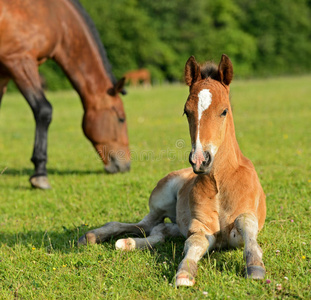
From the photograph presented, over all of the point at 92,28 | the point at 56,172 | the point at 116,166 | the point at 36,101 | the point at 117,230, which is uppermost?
the point at 92,28

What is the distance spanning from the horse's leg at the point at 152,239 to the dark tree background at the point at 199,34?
4438cm

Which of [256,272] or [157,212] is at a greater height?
[256,272]

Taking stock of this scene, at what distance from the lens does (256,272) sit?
3143 millimetres

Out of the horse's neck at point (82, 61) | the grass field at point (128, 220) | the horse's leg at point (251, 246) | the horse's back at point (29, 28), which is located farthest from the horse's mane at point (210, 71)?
the horse's neck at point (82, 61)

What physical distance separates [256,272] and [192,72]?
1705 mm

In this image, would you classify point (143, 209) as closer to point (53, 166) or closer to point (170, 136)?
point (53, 166)

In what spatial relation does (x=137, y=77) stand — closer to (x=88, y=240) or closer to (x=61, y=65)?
(x=61, y=65)

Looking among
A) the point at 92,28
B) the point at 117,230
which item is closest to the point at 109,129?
the point at 92,28

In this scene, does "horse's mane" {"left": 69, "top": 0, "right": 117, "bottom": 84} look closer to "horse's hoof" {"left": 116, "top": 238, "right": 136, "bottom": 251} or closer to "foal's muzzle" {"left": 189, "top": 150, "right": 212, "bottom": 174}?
"horse's hoof" {"left": 116, "top": 238, "right": 136, "bottom": 251}

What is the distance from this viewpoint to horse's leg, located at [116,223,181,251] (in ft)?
13.4

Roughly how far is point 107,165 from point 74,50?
2181mm

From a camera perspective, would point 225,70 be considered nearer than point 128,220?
Yes

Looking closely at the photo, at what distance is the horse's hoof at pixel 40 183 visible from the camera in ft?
23.8

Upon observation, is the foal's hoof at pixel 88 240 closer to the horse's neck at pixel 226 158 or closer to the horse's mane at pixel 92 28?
the horse's neck at pixel 226 158
